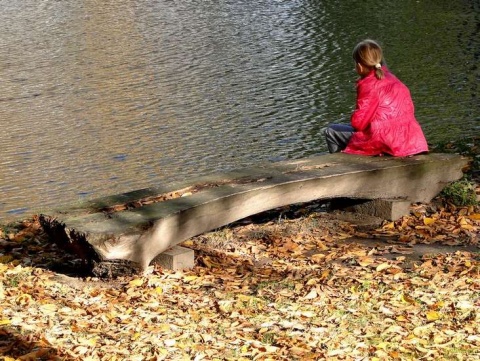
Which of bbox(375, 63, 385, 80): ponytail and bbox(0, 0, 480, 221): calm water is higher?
bbox(375, 63, 385, 80): ponytail

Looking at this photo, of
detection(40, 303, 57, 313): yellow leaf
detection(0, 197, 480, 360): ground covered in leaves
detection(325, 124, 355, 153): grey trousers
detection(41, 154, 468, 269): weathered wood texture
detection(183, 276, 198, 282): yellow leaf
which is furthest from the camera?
detection(325, 124, 355, 153): grey trousers

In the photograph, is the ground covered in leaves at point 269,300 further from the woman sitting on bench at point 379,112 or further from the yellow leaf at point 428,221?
the woman sitting on bench at point 379,112

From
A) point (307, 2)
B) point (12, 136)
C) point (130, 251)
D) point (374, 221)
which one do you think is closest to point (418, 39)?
point (307, 2)

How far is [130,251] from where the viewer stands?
584cm

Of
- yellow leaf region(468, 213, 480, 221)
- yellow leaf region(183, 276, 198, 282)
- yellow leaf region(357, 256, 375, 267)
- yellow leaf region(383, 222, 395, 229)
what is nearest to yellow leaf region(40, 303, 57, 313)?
yellow leaf region(183, 276, 198, 282)

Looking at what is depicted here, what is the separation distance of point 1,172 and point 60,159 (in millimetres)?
738

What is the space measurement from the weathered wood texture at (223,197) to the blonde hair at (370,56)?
2.35 feet

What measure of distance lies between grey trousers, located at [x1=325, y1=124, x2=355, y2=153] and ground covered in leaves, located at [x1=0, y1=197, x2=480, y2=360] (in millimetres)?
827

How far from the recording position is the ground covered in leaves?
507cm

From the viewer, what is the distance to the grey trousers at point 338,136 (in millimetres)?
7734

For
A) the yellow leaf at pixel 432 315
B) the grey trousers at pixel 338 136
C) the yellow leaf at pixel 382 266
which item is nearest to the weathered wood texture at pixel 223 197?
the grey trousers at pixel 338 136

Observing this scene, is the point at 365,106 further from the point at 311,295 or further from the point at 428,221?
the point at 311,295

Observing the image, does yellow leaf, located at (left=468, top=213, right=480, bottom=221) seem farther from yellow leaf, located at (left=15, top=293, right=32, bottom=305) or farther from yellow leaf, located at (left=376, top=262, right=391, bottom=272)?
yellow leaf, located at (left=15, top=293, right=32, bottom=305)

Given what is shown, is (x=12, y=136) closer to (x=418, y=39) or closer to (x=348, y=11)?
(x=418, y=39)
